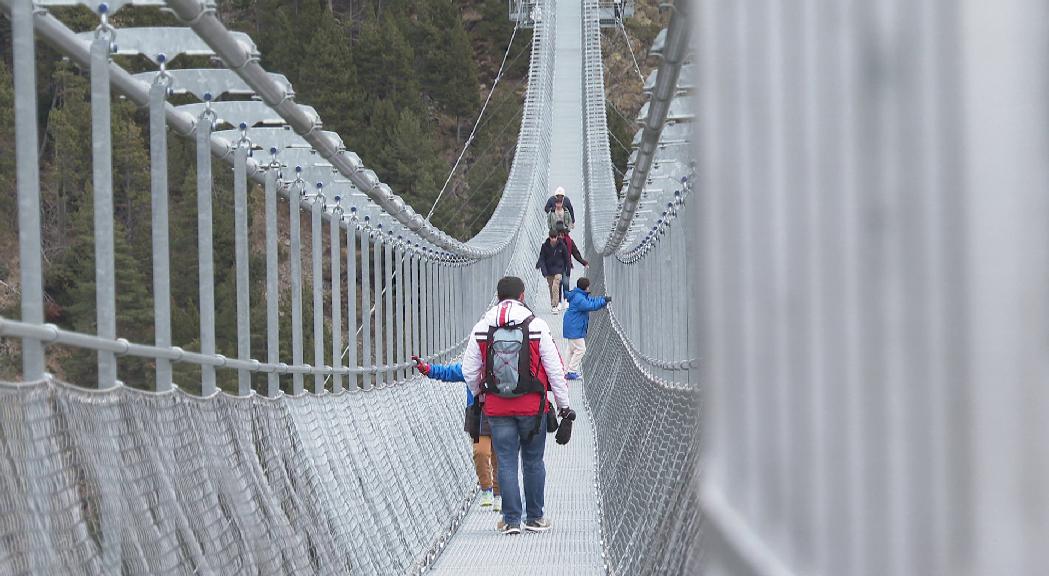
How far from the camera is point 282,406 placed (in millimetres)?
6637


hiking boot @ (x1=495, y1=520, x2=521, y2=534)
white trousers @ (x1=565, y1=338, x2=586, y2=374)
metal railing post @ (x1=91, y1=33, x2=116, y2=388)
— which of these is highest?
metal railing post @ (x1=91, y1=33, x2=116, y2=388)

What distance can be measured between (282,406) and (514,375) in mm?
2124

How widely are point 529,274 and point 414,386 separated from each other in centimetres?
1634

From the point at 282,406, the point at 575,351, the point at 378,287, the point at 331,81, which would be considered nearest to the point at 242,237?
the point at 282,406

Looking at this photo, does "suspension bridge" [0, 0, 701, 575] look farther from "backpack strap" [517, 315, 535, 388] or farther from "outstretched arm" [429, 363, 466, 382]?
"backpack strap" [517, 315, 535, 388]

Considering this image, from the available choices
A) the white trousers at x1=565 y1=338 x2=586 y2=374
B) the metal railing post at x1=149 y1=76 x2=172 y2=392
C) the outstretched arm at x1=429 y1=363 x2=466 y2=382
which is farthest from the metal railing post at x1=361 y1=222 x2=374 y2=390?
the white trousers at x1=565 y1=338 x2=586 y2=374

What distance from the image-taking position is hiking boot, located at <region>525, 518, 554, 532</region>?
986 cm

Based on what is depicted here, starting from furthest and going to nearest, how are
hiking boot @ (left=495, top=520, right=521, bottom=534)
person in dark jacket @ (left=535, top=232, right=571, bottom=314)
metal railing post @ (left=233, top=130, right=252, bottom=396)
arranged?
person in dark jacket @ (left=535, top=232, right=571, bottom=314)
hiking boot @ (left=495, top=520, right=521, bottom=534)
metal railing post @ (left=233, top=130, right=252, bottom=396)

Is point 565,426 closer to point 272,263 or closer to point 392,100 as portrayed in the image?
point 272,263

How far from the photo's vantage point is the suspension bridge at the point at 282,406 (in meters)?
3.86

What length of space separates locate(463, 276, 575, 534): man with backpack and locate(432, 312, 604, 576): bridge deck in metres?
0.41

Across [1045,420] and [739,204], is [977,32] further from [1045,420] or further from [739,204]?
[739,204]

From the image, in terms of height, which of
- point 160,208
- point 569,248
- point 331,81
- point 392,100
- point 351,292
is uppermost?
point 331,81

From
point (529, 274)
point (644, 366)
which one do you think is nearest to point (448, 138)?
point (529, 274)
